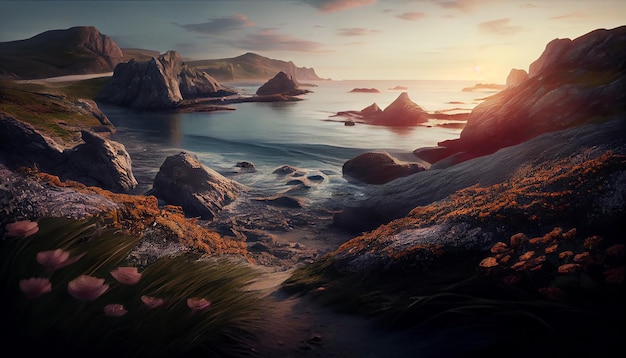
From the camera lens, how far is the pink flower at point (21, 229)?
3.84 m

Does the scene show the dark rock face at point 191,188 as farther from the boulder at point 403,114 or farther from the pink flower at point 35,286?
the boulder at point 403,114

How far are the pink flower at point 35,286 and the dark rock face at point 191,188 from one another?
11.1m

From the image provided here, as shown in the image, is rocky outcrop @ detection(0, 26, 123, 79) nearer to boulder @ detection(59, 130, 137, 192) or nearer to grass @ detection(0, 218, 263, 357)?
boulder @ detection(59, 130, 137, 192)

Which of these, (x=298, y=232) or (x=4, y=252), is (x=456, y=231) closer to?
(x=4, y=252)

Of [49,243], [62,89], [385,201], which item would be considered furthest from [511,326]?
[62,89]

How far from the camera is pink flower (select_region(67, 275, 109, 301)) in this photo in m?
3.44

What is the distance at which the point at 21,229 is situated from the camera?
3914 millimetres

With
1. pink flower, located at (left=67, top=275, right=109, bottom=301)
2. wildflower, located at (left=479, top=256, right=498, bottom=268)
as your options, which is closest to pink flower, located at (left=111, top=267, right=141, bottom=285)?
pink flower, located at (left=67, top=275, right=109, bottom=301)

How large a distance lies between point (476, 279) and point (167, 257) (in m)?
3.66

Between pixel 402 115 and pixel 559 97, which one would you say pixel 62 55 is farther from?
pixel 559 97

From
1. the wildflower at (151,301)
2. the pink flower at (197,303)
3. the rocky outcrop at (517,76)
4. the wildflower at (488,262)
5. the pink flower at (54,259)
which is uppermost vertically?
the rocky outcrop at (517,76)

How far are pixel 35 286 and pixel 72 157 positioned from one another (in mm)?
15517

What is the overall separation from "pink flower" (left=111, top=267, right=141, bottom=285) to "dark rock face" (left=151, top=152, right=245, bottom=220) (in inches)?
431

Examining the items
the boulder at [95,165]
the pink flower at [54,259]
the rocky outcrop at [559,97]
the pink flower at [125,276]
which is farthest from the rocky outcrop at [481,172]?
the boulder at [95,165]
